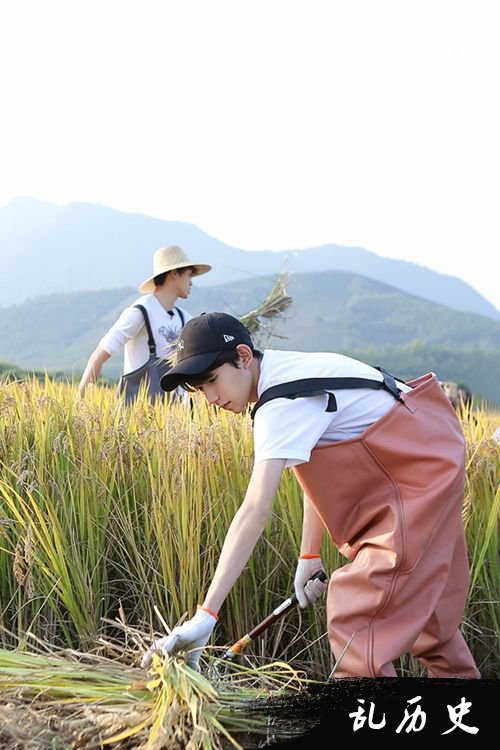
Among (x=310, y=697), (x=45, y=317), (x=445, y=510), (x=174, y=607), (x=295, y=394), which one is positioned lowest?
(x=45, y=317)

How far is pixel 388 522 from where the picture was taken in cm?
192

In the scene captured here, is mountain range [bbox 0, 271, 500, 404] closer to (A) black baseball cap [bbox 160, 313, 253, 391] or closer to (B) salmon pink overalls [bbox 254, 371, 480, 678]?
(B) salmon pink overalls [bbox 254, 371, 480, 678]

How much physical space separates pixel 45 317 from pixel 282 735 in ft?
349

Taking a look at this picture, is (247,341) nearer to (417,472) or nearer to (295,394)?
(295,394)

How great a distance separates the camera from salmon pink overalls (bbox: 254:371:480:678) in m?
1.88

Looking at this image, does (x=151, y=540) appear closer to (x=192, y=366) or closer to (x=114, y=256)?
(x=192, y=366)

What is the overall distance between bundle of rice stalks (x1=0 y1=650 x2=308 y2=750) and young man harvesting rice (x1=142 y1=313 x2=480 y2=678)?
0.78 feet

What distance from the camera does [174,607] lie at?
2.45 metres

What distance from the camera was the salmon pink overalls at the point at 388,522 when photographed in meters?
1.88

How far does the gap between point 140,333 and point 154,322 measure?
0.36 feet

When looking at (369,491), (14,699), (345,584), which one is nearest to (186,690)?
(14,699)

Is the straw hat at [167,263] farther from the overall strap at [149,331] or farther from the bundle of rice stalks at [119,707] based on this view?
the bundle of rice stalks at [119,707]

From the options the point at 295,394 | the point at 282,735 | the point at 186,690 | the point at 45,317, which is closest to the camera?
the point at 186,690

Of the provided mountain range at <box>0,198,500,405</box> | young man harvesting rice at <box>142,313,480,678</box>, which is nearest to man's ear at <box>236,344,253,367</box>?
young man harvesting rice at <box>142,313,480,678</box>
